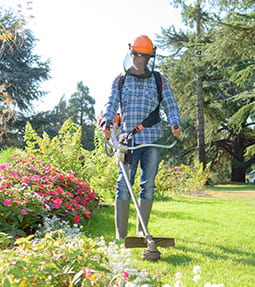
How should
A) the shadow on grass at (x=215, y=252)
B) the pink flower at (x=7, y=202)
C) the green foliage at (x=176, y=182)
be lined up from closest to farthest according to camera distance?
1. the shadow on grass at (x=215, y=252)
2. the pink flower at (x=7, y=202)
3. the green foliage at (x=176, y=182)

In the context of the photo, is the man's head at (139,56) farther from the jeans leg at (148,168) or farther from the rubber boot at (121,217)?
the rubber boot at (121,217)

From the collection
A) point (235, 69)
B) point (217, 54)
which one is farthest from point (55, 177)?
point (235, 69)

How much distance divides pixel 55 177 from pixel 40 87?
17905mm

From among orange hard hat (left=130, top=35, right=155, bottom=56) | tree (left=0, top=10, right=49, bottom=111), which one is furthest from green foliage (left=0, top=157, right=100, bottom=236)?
tree (left=0, top=10, right=49, bottom=111)

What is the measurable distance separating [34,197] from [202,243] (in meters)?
1.63

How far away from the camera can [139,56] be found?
3.04m

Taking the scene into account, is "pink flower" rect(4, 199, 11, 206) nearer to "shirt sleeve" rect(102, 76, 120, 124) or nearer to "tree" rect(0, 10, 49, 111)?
"shirt sleeve" rect(102, 76, 120, 124)

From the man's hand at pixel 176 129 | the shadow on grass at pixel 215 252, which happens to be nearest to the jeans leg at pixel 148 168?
the man's hand at pixel 176 129

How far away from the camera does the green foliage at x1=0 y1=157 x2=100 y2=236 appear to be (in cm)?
291

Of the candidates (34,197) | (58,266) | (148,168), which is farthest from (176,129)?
(58,266)

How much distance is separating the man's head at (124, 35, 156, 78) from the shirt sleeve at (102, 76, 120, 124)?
0.60 feet

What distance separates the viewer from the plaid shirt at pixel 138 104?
3.07 metres

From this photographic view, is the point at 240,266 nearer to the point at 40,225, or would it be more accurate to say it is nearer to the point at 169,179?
the point at 40,225

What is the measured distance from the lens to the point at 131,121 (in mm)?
3102
